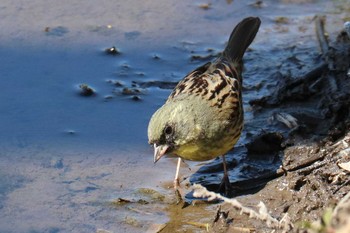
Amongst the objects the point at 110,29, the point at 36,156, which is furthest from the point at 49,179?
the point at 110,29

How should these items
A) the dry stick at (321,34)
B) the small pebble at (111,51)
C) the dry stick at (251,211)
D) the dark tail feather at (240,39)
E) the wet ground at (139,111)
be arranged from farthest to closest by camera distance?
1. the small pebble at (111,51)
2. the dry stick at (321,34)
3. the dark tail feather at (240,39)
4. the wet ground at (139,111)
5. the dry stick at (251,211)

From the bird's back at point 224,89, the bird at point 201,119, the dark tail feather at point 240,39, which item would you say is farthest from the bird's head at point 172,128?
the dark tail feather at point 240,39

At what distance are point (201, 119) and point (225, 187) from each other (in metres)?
0.62

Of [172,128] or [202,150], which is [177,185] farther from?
[172,128]

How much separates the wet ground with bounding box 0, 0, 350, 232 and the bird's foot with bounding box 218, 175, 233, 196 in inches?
2.8

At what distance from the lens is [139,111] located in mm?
7746

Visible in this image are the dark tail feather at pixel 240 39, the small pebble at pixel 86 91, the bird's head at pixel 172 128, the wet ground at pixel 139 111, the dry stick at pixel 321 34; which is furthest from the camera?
the dry stick at pixel 321 34

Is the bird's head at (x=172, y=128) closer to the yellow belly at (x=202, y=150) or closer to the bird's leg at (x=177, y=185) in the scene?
the yellow belly at (x=202, y=150)

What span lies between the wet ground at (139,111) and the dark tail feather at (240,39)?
64cm

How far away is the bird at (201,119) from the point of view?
6043mm

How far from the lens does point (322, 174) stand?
595cm

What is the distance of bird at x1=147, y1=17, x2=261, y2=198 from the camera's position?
19.8 ft

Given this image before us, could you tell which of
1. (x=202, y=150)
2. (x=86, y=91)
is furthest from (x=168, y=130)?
(x=86, y=91)

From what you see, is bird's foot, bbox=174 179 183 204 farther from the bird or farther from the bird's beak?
the bird's beak
